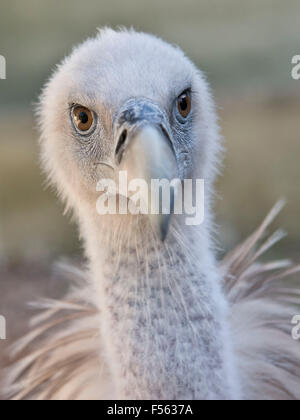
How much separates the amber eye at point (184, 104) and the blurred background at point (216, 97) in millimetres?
1553

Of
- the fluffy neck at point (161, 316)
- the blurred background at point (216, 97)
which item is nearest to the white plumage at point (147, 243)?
the fluffy neck at point (161, 316)

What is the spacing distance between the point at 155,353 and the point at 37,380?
16.9 inches

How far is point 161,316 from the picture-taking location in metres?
1.13

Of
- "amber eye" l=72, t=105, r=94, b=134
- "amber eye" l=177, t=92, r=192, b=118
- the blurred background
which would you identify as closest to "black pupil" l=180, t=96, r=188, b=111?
"amber eye" l=177, t=92, r=192, b=118

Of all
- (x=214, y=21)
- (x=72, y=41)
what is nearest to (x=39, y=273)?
(x=72, y=41)

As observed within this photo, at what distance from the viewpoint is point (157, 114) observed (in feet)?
3.47

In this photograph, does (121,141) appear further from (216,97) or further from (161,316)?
(216,97)

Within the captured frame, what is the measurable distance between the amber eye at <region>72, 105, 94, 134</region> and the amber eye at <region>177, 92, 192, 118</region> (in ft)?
0.46

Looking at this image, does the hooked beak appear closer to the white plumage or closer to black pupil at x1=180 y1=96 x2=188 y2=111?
the white plumage

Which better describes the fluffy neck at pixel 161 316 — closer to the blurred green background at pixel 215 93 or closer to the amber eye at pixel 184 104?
the amber eye at pixel 184 104

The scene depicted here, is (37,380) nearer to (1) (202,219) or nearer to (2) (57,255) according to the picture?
(1) (202,219)

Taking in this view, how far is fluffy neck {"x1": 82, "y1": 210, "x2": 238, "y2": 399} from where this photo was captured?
44.1 inches

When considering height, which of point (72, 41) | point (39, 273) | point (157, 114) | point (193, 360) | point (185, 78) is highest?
point (72, 41)

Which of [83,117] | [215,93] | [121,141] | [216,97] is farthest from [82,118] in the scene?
[215,93]
